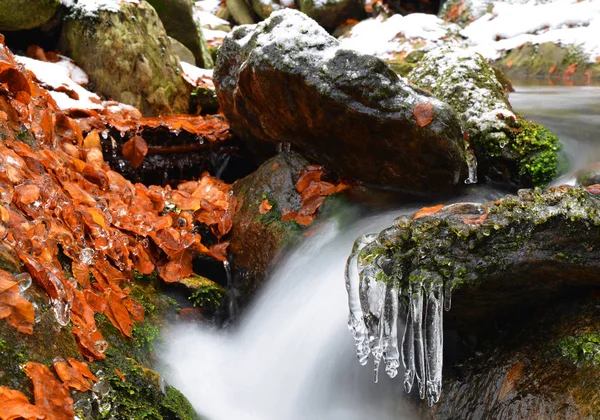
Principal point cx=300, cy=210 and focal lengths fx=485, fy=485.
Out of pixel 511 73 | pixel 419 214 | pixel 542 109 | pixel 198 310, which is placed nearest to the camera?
pixel 419 214

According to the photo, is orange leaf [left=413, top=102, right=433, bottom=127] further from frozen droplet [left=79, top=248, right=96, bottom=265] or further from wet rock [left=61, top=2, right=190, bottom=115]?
wet rock [left=61, top=2, right=190, bottom=115]

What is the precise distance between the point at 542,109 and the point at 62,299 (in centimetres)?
474

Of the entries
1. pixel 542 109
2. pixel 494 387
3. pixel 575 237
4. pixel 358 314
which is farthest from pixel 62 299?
pixel 542 109

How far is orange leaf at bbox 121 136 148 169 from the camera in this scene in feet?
13.3

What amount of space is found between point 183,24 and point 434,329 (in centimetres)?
631

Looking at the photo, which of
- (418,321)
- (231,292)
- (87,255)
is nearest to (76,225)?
(87,255)

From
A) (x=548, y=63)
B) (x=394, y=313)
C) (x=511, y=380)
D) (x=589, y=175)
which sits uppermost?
(x=548, y=63)

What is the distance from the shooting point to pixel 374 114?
328cm

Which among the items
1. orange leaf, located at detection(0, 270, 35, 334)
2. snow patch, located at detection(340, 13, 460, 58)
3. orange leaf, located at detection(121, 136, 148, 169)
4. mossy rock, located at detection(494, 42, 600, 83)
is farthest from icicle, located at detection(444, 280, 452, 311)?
snow patch, located at detection(340, 13, 460, 58)

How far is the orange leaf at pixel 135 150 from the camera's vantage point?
405cm

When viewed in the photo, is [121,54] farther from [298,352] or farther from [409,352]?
[409,352]

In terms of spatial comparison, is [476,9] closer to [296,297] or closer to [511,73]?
[511,73]

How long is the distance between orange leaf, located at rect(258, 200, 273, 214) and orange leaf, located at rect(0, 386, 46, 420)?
225 centimetres

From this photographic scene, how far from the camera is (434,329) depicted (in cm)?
217
